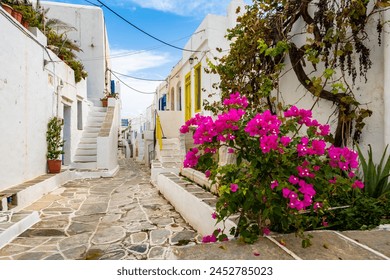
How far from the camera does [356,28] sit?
11.0 ft

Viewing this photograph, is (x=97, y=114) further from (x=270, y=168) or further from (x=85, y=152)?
(x=270, y=168)

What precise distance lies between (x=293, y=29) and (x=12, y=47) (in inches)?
217

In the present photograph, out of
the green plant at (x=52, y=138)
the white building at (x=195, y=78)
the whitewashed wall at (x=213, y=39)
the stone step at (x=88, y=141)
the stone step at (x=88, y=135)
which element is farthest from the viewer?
the stone step at (x=88, y=135)

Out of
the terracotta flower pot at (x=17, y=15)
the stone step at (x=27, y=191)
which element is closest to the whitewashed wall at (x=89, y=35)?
the stone step at (x=27, y=191)

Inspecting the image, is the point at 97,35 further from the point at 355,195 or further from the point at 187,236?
the point at 355,195

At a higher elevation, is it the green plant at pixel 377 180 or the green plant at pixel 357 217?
the green plant at pixel 377 180

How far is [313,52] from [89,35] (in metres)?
15.0

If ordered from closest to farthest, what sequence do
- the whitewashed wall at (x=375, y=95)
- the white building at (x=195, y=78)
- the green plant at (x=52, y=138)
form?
1. the whitewashed wall at (x=375, y=95)
2. the green plant at (x=52, y=138)
3. the white building at (x=195, y=78)

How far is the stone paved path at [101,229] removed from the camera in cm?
346

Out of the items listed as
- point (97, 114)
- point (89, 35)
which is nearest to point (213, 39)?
point (97, 114)

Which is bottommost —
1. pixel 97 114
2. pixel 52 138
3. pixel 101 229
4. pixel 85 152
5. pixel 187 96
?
pixel 101 229

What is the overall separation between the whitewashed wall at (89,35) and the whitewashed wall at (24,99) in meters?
7.31

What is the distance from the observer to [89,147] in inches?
452

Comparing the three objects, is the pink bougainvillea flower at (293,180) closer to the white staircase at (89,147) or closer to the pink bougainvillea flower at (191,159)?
the pink bougainvillea flower at (191,159)
